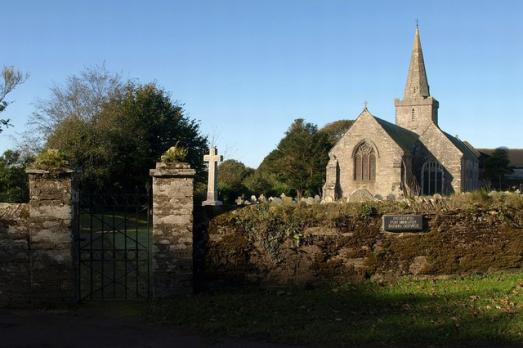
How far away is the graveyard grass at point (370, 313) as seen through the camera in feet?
21.0

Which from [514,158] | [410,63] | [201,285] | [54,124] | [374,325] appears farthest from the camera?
[514,158]

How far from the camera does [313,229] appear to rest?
9523 mm

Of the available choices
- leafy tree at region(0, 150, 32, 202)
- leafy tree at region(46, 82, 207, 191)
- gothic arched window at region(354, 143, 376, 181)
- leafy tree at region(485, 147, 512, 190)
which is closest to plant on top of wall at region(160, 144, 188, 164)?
leafy tree at region(0, 150, 32, 202)

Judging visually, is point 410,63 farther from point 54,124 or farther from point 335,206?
point 335,206

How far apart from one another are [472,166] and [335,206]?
48701 mm

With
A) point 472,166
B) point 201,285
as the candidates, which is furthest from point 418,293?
point 472,166

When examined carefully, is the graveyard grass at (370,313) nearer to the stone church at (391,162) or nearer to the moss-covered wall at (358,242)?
the moss-covered wall at (358,242)

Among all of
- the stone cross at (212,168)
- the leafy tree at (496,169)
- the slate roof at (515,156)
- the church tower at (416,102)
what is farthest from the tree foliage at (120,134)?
the slate roof at (515,156)

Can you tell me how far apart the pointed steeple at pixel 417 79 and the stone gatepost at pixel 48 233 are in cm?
5493

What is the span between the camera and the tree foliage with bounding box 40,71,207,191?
29.5 meters

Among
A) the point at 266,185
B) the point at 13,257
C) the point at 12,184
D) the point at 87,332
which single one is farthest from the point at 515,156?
the point at 87,332

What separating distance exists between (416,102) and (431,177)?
12.0m

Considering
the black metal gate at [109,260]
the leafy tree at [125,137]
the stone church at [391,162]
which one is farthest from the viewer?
the stone church at [391,162]

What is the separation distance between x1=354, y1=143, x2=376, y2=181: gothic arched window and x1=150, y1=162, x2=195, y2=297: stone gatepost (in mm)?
39220
